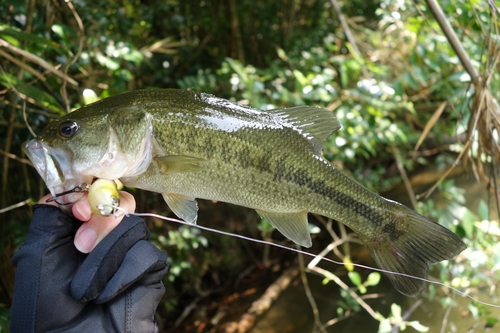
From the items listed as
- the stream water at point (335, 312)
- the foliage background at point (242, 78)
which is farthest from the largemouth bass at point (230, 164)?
the stream water at point (335, 312)

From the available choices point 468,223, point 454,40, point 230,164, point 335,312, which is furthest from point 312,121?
point 335,312

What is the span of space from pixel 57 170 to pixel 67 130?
13 cm

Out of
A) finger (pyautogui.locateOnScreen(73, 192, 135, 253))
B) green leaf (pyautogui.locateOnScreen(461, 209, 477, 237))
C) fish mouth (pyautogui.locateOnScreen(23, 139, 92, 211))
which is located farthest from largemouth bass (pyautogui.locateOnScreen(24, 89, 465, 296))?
green leaf (pyautogui.locateOnScreen(461, 209, 477, 237))

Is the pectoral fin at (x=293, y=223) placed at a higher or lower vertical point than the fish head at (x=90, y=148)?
lower

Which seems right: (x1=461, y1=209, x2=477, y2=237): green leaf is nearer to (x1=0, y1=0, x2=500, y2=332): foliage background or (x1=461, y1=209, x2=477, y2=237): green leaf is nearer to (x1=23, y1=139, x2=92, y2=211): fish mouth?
(x1=0, y1=0, x2=500, y2=332): foliage background

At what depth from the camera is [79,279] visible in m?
1.22

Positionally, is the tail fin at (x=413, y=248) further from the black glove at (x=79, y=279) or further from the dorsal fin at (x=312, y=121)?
the black glove at (x=79, y=279)

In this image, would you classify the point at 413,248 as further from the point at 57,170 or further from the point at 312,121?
the point at 57,170

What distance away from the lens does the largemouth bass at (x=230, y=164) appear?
4.12ft

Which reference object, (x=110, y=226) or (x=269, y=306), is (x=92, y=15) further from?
(x=269, y=306)

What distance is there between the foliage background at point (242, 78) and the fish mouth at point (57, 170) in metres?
0.54

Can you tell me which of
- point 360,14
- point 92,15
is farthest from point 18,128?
point 360,14

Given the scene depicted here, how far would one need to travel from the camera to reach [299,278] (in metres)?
4.27

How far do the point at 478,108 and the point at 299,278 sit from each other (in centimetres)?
290
